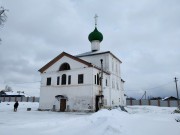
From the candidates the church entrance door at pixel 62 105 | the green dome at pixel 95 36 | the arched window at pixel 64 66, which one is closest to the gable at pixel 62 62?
the arched window at pixel 64 66

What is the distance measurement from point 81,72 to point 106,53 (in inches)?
276

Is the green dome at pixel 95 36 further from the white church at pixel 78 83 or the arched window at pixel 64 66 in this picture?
the arched window at pixel 64 66

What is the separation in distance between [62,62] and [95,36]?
959 cm

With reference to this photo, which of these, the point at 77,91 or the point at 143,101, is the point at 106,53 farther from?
the point at 143,101

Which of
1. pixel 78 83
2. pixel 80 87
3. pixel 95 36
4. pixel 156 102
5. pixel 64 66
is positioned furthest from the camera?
pixel 156 102

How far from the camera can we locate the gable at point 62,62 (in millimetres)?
27300

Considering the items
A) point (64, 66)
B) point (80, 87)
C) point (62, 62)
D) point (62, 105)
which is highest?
point (62, 62)

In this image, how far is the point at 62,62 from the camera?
29.1 meters

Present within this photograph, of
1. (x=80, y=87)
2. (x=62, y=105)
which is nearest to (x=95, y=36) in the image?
(x=80, y=87)

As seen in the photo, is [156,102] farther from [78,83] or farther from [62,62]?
[62,62]

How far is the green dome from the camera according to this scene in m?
34.9

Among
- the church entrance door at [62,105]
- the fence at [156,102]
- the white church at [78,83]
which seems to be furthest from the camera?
the fence at [156,102]

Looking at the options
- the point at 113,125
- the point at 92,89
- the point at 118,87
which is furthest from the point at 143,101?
the point at 113,125

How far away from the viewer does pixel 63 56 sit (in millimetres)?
29062
